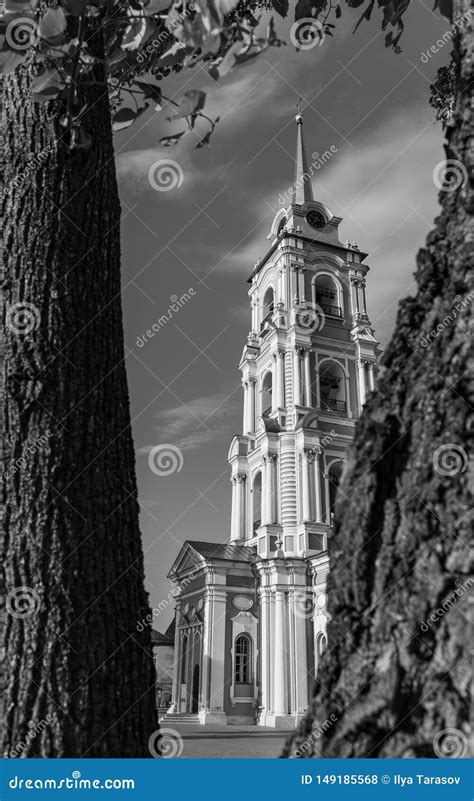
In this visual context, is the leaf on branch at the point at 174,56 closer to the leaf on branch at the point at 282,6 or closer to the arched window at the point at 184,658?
the leaf on branch at the point at 282,6

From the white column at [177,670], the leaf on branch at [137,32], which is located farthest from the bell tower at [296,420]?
the leaf on branch at [137,32]

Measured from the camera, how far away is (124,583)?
224 centimetres

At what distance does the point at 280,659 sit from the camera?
2225 cm

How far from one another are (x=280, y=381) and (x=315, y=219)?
9.38m

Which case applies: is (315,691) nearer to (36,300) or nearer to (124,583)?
(124,583)

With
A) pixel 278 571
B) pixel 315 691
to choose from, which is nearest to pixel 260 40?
pixel 315 691

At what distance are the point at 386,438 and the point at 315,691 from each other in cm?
56

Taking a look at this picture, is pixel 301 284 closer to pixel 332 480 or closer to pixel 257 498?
pixel 332 480

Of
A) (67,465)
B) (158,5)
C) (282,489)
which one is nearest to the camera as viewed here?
(67,465)

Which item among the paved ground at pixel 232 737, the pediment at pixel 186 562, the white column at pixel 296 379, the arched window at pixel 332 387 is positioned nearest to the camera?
the paved ground at pixel 232 737

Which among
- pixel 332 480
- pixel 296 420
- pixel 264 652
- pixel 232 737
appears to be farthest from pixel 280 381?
pixel 232 737

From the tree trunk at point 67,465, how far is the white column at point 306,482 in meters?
22.5

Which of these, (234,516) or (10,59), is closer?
(10,59)

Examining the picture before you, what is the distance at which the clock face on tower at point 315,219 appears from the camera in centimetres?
3138
